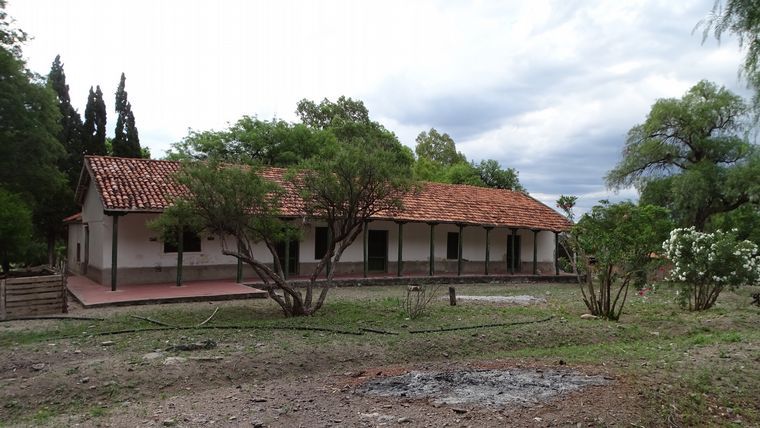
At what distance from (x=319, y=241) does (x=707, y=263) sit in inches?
476

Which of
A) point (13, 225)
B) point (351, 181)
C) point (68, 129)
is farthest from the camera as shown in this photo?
point (68, 129)

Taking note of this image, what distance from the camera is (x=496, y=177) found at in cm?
3544

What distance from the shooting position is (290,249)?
60.8 ft

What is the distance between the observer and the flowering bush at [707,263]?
1127 cm

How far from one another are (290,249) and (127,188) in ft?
18.7

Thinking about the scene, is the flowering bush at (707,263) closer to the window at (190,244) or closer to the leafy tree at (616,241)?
the leafy tree at (616,241)

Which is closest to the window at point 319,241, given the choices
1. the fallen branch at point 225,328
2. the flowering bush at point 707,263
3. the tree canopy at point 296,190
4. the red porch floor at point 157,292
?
the red porch floor at point 157,292

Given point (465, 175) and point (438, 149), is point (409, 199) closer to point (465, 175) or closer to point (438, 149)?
point (465, 175)

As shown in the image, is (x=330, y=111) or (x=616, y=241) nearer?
(x=616, y=241)

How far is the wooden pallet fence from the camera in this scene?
10438mm

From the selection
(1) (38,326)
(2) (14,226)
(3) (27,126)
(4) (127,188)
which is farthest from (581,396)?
(3) (27,126)

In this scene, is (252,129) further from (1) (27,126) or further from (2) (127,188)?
(2) (127,188)

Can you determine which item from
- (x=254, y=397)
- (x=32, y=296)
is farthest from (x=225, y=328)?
(x=32, y=296)

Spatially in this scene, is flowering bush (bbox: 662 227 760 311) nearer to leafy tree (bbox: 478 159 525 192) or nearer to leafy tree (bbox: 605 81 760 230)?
leafy tree (bbox: 605 81 760 230)
